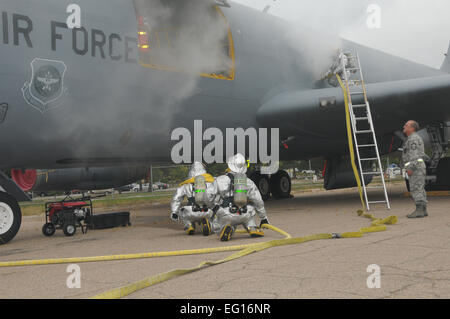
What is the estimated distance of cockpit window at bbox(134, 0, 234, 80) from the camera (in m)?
8.31

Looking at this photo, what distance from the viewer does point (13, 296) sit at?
143 inches

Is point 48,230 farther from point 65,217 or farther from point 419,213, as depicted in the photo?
point 419,213

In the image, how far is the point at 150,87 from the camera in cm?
813

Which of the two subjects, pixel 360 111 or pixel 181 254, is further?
pixel 360 111

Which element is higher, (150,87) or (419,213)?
(150,87)

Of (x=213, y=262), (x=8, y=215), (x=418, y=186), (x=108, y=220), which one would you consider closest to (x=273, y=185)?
(x=108, y=220)

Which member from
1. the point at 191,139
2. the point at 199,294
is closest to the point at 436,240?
the point at 199,294

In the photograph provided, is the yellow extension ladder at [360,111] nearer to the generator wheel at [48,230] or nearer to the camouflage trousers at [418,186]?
the camouflage trousers at [418,186]

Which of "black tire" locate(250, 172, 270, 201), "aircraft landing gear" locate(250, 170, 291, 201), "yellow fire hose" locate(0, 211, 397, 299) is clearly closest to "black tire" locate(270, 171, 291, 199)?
"aircraft landing gear" locate(250, 170, 291, 201)

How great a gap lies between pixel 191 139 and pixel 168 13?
242 cm

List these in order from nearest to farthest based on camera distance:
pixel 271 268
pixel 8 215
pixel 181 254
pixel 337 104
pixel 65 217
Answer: pixel 271 268 < pixel 181 254 < pixel 8 215 < pixel 65 217 < pixel 337 104

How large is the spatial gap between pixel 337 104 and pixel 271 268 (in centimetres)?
664

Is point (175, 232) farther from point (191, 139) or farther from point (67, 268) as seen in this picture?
point (67, 268)

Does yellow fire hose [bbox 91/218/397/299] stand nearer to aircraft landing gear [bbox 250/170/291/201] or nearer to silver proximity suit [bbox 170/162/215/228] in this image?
silver proximity suit [bbox 170/162/215/228]
